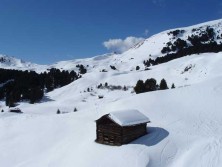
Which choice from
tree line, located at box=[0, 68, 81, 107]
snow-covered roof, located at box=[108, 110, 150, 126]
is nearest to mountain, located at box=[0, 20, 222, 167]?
snow-covered roof, located at box=[108, 110, 150, 126]

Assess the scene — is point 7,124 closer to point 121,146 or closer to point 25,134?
point 25,134

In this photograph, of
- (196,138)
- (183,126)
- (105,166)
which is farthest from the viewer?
(183,126)

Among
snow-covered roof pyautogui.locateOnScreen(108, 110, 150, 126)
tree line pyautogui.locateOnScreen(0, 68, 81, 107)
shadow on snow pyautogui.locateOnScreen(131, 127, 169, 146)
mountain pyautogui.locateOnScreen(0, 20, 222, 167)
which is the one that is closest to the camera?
mountain pyautogui.locateOnScreen(0, 20, 222, 167)

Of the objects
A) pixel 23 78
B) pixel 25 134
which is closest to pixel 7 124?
pixel 25 134

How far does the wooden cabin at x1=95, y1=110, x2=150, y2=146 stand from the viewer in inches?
1200

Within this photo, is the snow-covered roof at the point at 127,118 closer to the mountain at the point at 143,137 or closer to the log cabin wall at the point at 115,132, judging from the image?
the log cabin wall at the point at 115,132

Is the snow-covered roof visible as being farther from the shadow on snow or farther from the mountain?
the mountain

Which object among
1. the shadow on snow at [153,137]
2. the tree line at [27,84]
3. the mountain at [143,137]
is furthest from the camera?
the tree line at [27,84]

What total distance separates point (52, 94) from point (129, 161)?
8160cm

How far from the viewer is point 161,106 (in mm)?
43688

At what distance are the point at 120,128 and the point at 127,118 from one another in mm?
1668

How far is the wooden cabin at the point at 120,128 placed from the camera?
100.0ft

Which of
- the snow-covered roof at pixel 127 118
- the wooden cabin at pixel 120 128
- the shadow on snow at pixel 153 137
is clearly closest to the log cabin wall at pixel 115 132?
the wooden cabin at pixel 120 128

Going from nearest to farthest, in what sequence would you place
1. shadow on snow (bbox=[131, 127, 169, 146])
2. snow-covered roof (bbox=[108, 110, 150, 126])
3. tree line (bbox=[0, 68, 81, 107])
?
shadow on snow (bbox=[131, 127, 169, 146])
snow-covered roof (bbox=[108, 110, 150, 126])
tree line (bbox=[0, 68, 81, 107])
